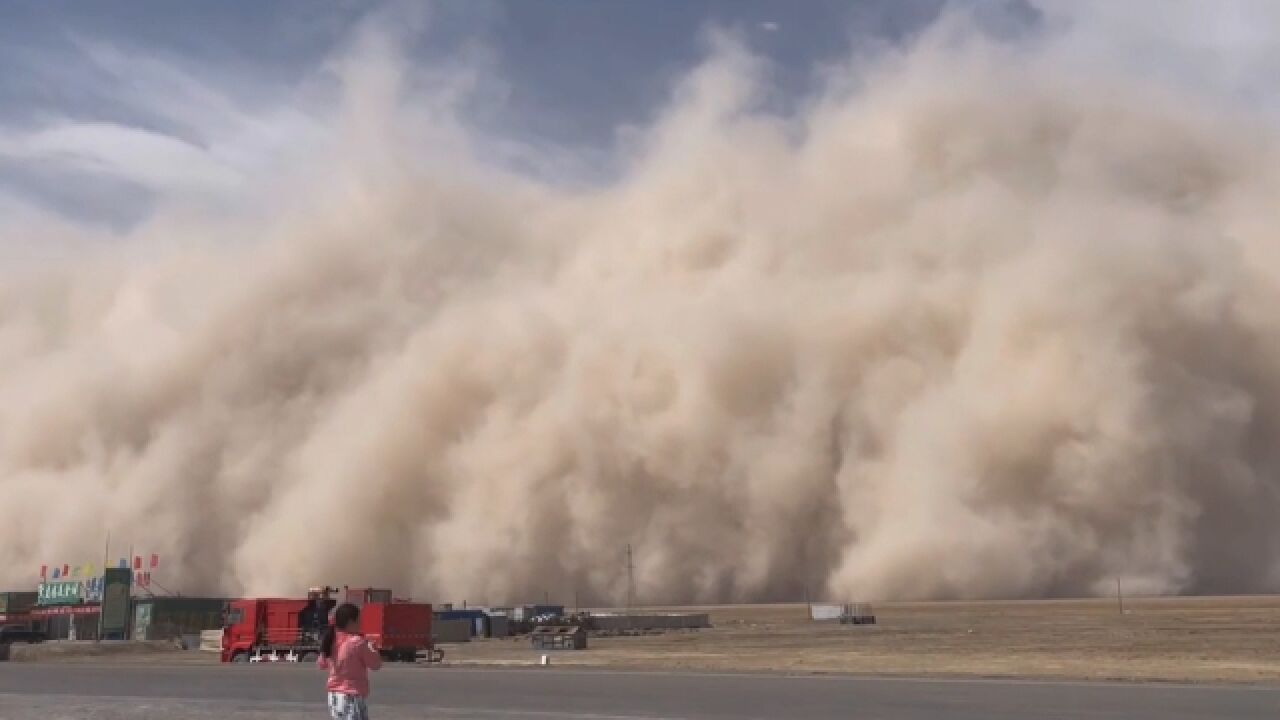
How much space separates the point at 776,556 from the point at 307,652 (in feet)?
114

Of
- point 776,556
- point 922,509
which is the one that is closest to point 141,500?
point 776,556

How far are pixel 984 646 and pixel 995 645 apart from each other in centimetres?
40

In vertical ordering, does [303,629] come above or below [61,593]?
below

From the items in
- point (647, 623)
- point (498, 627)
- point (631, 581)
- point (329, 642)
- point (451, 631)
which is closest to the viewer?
point (329, 642)

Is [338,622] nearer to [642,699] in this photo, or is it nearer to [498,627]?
[642,699]

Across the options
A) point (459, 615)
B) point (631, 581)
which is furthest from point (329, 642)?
point (631, 581)

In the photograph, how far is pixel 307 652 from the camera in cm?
3156

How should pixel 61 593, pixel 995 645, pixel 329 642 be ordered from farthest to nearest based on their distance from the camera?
pixel 61 593
pixel 995 645
pixel 329 642

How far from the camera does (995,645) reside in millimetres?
29141

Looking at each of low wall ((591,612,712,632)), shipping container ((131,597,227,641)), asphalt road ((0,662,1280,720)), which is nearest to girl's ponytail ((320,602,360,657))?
asphalt road ((0,662,1280,720))

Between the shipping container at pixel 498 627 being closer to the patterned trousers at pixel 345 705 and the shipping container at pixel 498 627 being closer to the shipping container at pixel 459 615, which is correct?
the shipping container at pixel 459 615

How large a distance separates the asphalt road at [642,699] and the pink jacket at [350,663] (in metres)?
5.73

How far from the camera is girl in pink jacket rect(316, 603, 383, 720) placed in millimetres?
9398

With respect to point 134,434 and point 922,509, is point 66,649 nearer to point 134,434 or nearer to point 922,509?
point 922,509
